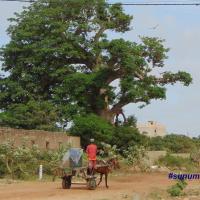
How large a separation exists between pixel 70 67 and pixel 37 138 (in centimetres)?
1337

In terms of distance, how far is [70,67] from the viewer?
49500mm

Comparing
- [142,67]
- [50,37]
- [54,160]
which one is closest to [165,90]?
[142,67]

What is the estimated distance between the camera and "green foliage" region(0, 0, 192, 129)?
47125mm

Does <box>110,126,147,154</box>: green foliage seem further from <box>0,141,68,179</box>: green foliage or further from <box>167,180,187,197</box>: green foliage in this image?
<box>167,180,187,197</box>: green foliage

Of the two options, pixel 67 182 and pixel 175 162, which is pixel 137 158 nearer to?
pixel 175 162

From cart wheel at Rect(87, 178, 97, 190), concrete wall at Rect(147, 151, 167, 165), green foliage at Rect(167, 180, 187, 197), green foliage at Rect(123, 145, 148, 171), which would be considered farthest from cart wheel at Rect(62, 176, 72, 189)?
concrete wall at Rect(147, 151, 167, 165)

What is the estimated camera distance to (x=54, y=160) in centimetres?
3378

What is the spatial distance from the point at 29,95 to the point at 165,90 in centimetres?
1161

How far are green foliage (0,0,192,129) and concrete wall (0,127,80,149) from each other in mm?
4881

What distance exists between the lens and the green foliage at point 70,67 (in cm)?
4712

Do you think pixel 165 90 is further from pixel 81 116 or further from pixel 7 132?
pixel 7 132

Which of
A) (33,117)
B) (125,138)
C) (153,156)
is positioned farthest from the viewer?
(153,156)

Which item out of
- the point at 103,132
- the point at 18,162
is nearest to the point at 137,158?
the point at 103,132

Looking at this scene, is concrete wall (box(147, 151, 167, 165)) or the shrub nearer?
concrete wall (box(147, 151, 167, 165))
